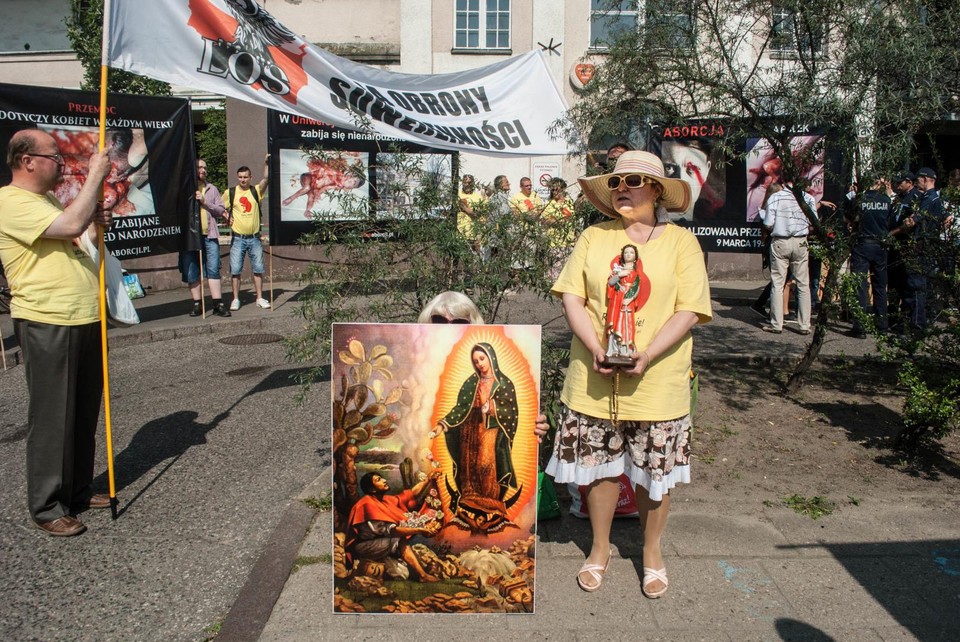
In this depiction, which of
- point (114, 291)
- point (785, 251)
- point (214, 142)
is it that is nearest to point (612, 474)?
point (114, 291)

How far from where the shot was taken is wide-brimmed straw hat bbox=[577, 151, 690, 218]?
11.8 feet

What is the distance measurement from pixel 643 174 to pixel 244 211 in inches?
342

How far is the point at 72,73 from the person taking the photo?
2125 centimetres

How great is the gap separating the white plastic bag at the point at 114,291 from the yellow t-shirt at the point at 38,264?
113mm

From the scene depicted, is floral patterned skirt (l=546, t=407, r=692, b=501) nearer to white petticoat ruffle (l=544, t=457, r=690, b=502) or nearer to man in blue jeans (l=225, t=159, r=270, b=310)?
white petticoat ruffle (l=544, t=457, r=690, b=502)

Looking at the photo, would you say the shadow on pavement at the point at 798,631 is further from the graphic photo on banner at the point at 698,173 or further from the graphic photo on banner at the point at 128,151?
the graphic photo on banner at the point at 128,151

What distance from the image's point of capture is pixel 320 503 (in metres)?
4.69

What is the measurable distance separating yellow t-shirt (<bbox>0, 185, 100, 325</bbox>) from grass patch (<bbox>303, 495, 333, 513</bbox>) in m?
1.62

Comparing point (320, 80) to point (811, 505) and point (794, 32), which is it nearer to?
point (794, 32)

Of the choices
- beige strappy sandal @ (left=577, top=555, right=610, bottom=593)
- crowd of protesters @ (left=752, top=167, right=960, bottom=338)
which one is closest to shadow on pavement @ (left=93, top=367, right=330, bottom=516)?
beige strappy sandal @ (left=577, top=555, right=610, bottom=593)

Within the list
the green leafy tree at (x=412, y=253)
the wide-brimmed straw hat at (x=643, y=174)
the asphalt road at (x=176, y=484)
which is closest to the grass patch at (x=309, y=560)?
the asphalt road at (x=176, y=484)

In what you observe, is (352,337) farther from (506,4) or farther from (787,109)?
(506,4)

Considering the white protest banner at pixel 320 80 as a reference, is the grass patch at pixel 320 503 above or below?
below

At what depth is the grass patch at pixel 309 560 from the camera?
4.00m
